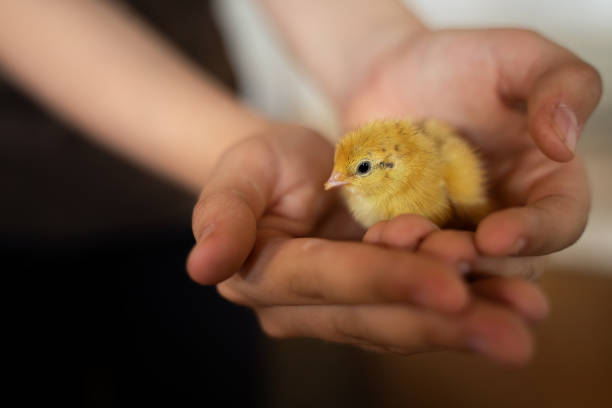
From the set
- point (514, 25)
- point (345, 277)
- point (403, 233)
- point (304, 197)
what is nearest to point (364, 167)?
point (304, 197)

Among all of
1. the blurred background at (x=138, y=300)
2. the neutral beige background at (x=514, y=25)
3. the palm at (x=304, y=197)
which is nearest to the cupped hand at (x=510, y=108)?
the palm at (x=304, y=197)

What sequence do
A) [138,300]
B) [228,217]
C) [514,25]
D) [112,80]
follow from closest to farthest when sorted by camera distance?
1. [228,217]
2. [112,80]
3. [138,300]
4. [514,25]

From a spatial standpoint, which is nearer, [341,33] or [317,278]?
[317,278]

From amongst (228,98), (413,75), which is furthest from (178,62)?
(413,75)

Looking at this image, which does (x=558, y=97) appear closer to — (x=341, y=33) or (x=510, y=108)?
(x=510, y=108)

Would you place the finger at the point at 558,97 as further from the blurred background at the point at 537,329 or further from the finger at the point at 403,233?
the blurred background at the point at 537,329

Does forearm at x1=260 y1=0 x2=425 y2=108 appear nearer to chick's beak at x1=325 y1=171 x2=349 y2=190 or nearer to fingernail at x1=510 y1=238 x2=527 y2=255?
chick's beak at x1=325 y1=171 x2=349 y2=190
